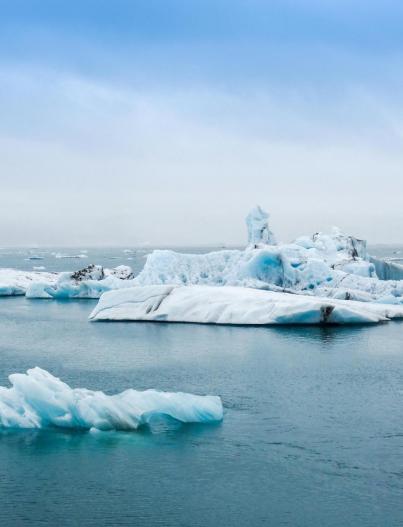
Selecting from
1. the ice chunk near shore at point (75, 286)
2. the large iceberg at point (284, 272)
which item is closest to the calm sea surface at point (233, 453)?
the large iceberg at point (284, 272)

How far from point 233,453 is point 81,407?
257 centimetres

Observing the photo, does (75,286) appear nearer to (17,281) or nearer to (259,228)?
(17,281)

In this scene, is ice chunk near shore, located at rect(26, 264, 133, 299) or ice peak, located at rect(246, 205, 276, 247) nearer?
ice chunk near shore, located at rect(26, 264, 133, 299)

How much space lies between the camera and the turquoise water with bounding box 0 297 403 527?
7812 millimetres

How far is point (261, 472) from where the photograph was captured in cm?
900

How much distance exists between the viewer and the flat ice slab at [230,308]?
2303 cm

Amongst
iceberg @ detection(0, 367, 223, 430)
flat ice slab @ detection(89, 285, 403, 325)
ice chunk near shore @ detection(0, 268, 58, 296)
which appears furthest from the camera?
ice chunk near shore @ detection(0, 268, 58, 296)

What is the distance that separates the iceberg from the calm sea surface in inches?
8.8

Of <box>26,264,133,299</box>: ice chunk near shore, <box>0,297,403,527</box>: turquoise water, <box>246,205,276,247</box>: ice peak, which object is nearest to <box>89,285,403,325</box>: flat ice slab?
<box>0,297,403,527</box>: turquoise water

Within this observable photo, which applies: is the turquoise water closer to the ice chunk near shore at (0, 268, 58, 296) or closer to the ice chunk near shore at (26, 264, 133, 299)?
the ice chunk near shore at (26, 264, 133, 299)

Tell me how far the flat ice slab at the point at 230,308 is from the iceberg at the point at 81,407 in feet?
39.8

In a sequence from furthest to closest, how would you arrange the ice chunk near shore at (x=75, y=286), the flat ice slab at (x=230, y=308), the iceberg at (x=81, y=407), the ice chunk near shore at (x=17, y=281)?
the ice chunk near shore at (x=17, y=281)
the ice chunk near shore at (x=75, y=286)
the flat ice slab at (x=230, y=308)
the iceberg at (x=81, y=407)

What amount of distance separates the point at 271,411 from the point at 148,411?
2.49m

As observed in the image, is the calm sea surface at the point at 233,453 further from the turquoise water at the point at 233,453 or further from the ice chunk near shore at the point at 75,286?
the ice chunk near shore at the point at 75,286
